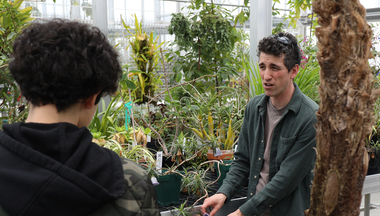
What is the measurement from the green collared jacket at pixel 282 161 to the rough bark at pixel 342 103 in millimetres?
635

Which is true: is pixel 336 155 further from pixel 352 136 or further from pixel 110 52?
pixel 110 52

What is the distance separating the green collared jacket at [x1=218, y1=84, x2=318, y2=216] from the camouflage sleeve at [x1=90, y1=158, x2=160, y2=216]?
0.86 m

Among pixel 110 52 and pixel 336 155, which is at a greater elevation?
pixel 110 52

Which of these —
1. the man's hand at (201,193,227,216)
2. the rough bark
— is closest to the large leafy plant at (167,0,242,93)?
the man's hand at (201,193,227,216)

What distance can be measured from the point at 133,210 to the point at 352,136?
57 centimetres

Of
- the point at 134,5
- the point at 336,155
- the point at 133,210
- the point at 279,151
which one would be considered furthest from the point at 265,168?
the point at 134,5

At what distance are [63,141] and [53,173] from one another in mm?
66

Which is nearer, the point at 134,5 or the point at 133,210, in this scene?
the point at 133,210

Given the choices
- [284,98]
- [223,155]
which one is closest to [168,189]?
[223,155]

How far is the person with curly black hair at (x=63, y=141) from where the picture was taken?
2.13 ft

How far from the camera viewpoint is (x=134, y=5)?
13.9 ft

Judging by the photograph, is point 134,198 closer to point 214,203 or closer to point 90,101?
point 90,101

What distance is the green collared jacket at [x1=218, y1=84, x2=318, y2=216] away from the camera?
1.53 meters

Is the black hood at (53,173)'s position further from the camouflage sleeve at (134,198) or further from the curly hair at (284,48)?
the curly hair at (284,48)
